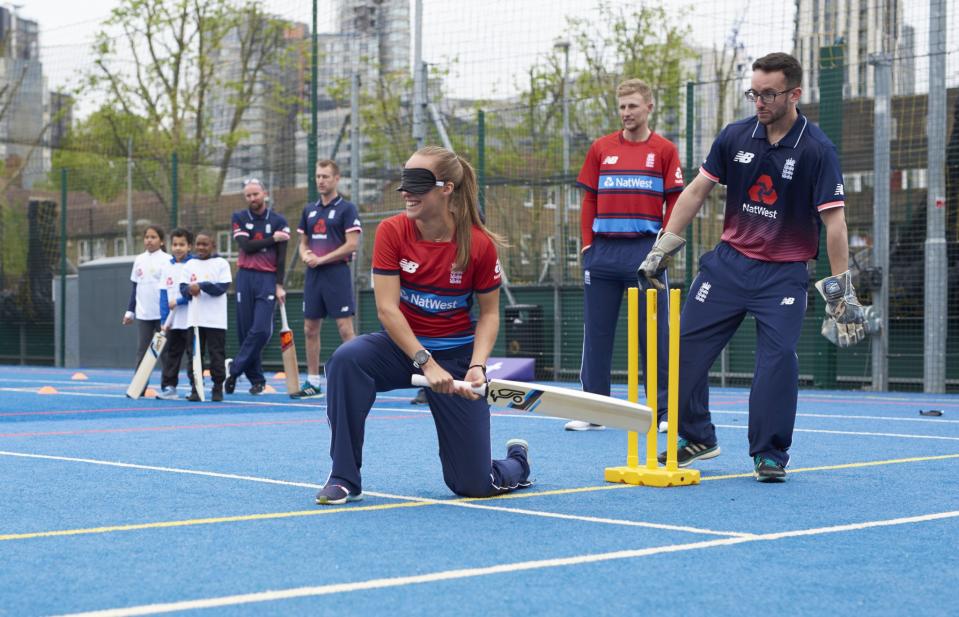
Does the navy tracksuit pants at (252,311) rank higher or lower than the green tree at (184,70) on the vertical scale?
lower

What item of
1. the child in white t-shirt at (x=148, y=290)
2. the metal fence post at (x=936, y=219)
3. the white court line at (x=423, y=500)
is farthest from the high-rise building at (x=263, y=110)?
the white court line at (x=423, y=500)

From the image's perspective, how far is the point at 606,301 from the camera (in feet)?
27.4

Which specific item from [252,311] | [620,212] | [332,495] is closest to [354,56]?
[252,311]

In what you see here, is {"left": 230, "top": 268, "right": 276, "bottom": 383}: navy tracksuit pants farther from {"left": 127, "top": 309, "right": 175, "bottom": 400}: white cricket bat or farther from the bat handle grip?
the bat handle grip

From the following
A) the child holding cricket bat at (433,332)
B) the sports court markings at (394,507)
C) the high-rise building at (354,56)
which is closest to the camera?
the sports court markings at (394,507)

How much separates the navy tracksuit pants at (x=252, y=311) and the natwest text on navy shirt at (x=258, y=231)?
7cm

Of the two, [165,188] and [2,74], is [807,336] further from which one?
[2,74]

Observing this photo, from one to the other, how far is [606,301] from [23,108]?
63.3ft

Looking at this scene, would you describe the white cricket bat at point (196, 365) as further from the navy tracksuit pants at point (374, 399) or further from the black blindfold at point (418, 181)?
the black blindfold at point (418, 181)

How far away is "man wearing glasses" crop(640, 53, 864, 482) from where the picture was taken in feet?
19.2

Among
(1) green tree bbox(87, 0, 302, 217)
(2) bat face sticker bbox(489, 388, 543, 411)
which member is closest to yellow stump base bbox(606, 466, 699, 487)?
(2) bat face sticker bbox(489, 388, 543, 411)

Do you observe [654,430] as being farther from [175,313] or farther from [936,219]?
[936,219]

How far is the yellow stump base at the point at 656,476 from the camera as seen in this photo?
568 centimetres

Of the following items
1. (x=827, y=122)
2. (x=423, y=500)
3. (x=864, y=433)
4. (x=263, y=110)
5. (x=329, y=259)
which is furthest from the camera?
(x=263, y=110)
